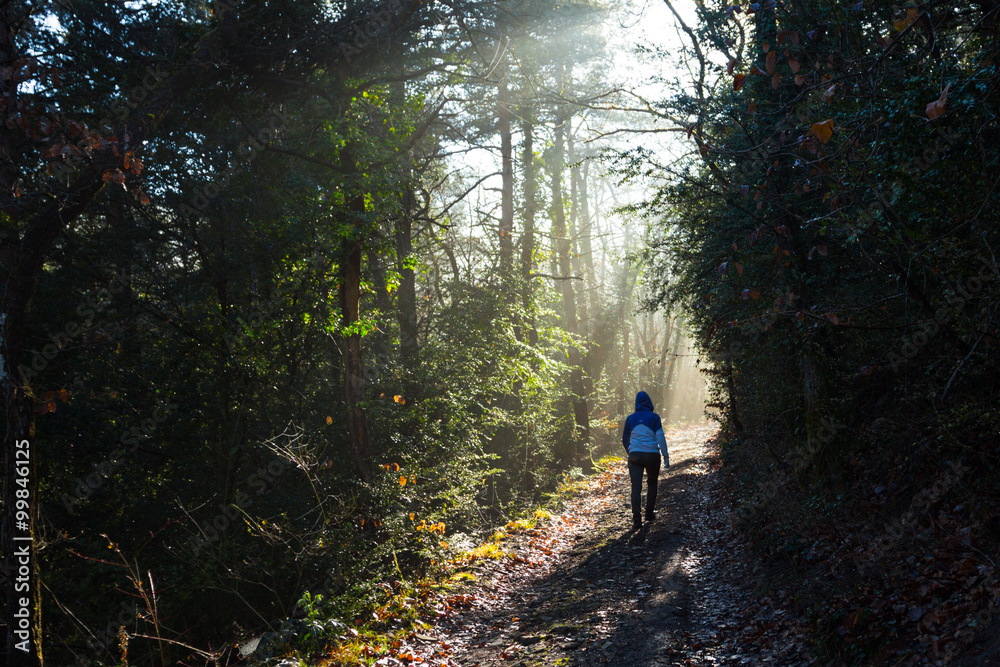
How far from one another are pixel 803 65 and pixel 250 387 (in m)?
9.66

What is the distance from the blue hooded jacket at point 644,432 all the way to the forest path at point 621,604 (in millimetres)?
1429

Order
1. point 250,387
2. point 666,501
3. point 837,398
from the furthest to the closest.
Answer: point 666,501, point 250,387, point 837,398

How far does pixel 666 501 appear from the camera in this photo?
43.3 feet

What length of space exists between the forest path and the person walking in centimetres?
80

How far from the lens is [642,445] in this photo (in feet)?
33.1

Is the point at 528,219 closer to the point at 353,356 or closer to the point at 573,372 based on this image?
the point at 573,372

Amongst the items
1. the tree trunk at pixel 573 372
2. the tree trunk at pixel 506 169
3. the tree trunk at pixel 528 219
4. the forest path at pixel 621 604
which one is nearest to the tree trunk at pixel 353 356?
the forest path at pixel 621 604

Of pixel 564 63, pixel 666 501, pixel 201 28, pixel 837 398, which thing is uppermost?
pixel 564 63

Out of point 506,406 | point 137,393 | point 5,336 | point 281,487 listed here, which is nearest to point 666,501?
point 506,406

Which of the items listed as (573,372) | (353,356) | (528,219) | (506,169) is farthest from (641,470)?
(573,372)

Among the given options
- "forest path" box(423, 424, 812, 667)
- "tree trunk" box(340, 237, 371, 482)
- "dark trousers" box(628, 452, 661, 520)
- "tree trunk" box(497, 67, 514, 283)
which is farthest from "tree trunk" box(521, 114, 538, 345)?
A: "forest path" box(423, 424, 812, 667)

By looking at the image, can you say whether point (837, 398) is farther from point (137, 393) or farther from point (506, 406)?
point (137, 393)

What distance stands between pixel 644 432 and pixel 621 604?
3547mm

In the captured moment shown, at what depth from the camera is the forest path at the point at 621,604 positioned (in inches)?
223
